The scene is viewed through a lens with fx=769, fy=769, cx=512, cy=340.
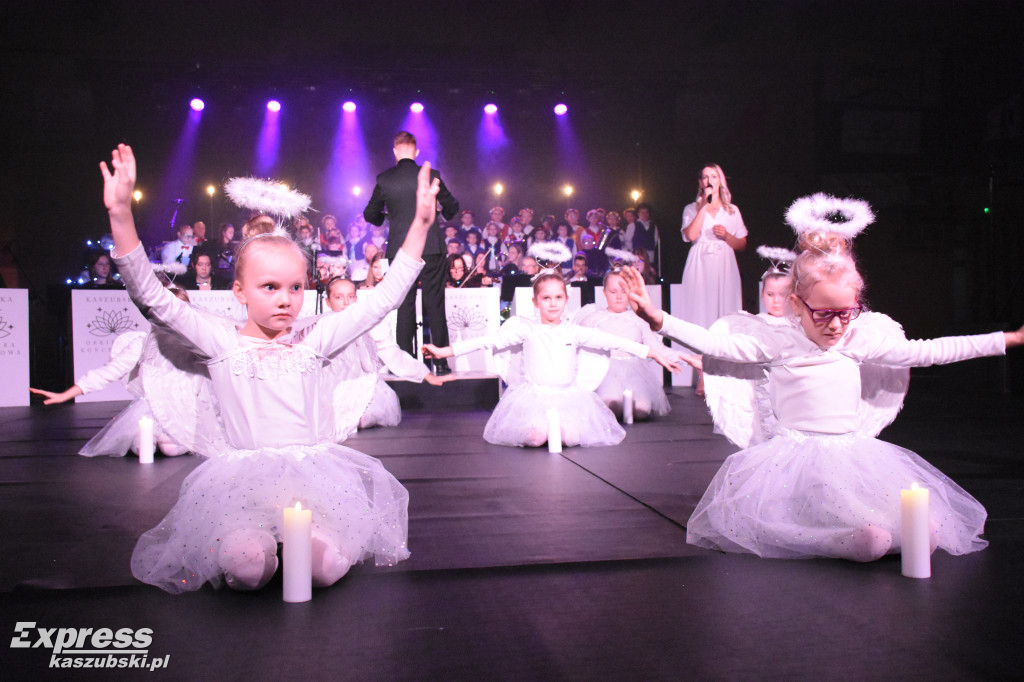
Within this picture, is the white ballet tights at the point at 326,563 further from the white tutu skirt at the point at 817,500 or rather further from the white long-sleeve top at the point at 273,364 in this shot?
the white tutu skirt at the point at 817,500

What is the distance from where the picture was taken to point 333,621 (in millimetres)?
1871

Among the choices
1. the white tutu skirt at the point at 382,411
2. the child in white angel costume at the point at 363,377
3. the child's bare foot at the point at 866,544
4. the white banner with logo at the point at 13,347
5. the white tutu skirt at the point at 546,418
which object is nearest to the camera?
the child's bare foot at the point at 866,544

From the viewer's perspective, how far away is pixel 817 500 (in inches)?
97.0

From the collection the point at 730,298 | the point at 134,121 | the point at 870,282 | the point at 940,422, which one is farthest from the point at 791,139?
the point at 134,121

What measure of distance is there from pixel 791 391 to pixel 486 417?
13.2 feet

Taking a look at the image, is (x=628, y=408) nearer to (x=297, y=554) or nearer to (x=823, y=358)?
(x=823, y=358)

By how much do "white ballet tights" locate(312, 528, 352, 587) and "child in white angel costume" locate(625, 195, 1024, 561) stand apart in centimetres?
114

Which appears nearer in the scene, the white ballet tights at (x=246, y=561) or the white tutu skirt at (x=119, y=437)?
the white ballet tights at (x=246, y=561)

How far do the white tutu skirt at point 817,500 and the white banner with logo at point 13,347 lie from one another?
7.44 m

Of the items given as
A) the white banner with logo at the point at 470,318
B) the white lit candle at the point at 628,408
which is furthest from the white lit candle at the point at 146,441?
the white banner with logo at the point at 470,318

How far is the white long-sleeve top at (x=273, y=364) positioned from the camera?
7.83 ft

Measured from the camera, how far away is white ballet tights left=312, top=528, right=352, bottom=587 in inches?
83.0

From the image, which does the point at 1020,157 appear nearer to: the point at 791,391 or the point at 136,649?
the point at 791,391

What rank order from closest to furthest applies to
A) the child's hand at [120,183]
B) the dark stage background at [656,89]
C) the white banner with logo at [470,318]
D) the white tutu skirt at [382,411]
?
the child's hand at [120,183]
the white tutu skirt at [382,411]
the white banner with logo at [470,318]
the dark stage background at [656,89]
